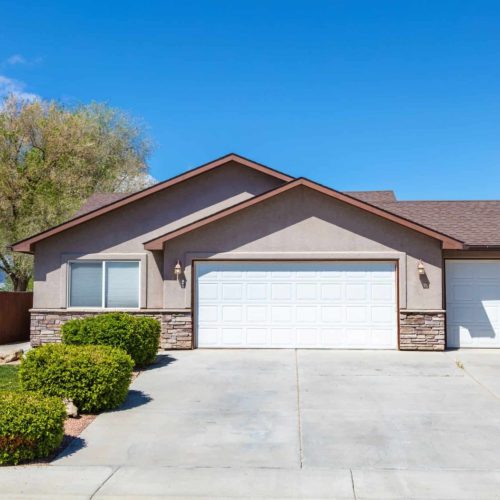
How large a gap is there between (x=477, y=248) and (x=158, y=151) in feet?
Answer: 78.4

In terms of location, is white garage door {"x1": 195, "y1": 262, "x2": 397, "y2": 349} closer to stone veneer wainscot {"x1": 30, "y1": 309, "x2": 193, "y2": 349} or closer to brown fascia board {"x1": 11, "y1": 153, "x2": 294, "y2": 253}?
stone veneer wainscot {"x1": 30, "y1": 309, "x2": 193, "y2": 349}

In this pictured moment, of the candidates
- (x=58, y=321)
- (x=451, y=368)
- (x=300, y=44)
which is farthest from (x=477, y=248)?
(x=58, y=321)

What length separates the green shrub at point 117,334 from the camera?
35.5 feet

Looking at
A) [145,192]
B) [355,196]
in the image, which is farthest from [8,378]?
[355,196]

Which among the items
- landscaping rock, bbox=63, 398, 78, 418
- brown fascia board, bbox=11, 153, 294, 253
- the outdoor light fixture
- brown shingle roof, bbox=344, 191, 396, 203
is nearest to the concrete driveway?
landscaping rock, bbox=63, 398, 78, 418

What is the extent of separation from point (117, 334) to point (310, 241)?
214 inches

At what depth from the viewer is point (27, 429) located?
5.72 metres

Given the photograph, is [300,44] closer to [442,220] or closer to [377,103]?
[377,103]

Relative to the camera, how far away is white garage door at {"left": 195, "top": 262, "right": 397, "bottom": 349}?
44.5 feet

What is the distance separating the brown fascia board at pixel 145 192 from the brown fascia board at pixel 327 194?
1586mm

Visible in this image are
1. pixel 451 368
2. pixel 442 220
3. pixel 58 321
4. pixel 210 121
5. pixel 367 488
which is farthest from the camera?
pixel 210 121

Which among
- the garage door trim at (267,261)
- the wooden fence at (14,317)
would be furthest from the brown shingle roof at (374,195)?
the wooden fence at (14,317)

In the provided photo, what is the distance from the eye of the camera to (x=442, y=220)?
15.6 metres

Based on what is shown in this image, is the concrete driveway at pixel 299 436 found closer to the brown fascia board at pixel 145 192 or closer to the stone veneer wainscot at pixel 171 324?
the stone veneer wainscot at pixel 171 324
